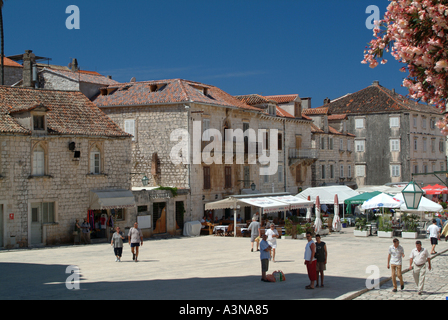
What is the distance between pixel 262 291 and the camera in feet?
46.1

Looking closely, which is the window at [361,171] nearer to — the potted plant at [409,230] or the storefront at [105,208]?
the potted plant at [409,230]

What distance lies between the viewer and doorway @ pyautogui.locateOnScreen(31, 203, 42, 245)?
85.4 feet

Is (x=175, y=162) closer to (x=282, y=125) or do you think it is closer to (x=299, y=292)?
(x=282, y=125)

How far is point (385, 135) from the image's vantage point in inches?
2253

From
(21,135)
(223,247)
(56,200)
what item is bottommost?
(223,247)

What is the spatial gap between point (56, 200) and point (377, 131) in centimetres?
3971

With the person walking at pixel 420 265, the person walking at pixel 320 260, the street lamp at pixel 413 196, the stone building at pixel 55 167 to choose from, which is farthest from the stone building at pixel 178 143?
the person walking at pixel 420 265

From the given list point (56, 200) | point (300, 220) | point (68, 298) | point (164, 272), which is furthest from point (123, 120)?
point (68, 298)

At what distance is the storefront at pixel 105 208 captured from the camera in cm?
2802

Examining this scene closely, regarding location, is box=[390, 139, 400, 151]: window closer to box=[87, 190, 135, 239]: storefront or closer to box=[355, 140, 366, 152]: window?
box=[355, 140, 366, 152]: window

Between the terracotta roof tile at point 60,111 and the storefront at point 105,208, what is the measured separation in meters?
3.19

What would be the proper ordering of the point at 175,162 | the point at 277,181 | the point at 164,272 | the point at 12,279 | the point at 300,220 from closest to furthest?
the point at 12,279, the point at 164,272, the point at 175,162, the point at 300,220, the point at 277,181

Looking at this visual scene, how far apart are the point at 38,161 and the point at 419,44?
70.8ft

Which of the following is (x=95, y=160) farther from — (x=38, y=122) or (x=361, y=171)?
(x=361, y=171)
